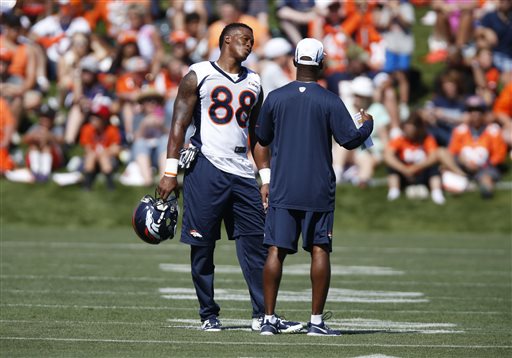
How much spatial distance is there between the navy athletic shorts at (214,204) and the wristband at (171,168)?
0.32ft

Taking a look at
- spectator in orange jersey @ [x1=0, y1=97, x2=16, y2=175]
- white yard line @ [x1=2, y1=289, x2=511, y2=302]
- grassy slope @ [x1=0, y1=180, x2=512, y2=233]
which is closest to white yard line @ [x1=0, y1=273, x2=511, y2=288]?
white yard line @ [x1=2, y1=289, x2=511, y2=302]

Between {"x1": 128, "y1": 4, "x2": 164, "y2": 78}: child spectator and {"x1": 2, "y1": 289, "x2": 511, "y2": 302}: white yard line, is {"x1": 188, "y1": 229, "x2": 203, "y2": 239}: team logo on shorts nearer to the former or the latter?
{"x1": 2, "y1": 289, "x2": 511, "y2": 302}: white yard line

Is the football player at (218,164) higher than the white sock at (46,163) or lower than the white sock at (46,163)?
higher

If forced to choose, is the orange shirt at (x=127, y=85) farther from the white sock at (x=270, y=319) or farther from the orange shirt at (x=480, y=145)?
the white sock at (x=270, y=319)

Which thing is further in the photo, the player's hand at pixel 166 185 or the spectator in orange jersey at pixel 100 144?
the spectator in orange jersey at pixel 100 144

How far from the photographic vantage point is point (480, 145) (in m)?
19.2

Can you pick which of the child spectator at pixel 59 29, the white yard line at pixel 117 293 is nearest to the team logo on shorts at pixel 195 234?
the white yard line at pixel 117 293

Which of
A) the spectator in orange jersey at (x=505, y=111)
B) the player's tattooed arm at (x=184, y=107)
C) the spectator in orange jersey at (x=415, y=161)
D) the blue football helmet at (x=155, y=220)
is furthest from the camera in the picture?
the spectator in orange jersey at (x=505, y=111)

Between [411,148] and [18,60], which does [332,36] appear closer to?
[411,148]

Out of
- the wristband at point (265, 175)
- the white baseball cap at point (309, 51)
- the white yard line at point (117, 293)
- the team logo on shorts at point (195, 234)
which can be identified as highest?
the white baseball cap at point (309, 51)

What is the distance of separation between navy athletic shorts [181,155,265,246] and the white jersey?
0.07 metres

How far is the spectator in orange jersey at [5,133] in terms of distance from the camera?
63.8ft

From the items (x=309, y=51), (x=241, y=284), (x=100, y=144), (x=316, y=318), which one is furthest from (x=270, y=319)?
(x=100, y=144)

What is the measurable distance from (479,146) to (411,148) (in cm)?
102
